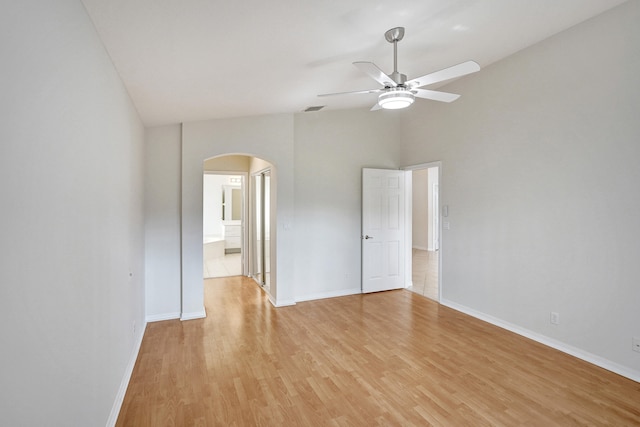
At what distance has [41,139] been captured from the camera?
1.15 metres

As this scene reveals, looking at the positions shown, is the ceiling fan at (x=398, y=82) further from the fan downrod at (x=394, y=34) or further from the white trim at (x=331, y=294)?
the white trim at (x=331, y=294)

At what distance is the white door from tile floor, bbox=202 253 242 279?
2.95 m

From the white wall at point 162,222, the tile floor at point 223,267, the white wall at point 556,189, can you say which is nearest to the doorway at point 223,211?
the tile floor at point 223,267

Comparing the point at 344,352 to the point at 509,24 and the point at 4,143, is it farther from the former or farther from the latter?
the point at 509,24

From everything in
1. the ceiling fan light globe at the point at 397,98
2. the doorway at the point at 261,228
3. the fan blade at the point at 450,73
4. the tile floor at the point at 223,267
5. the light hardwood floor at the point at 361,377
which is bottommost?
the light hardwood floor at the point at 361,377

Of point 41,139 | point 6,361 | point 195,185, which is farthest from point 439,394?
point 195,185

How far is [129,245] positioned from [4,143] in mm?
2247

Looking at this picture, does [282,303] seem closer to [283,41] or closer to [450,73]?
[283,41]

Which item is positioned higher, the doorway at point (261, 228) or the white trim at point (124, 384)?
the doorway at point (261, 228)

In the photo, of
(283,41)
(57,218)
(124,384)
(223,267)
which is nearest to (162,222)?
(124,384)

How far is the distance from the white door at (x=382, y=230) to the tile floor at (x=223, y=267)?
116 inches

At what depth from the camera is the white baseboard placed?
279 centimetres

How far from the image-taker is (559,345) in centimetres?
331

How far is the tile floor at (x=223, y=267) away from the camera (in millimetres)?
6740
